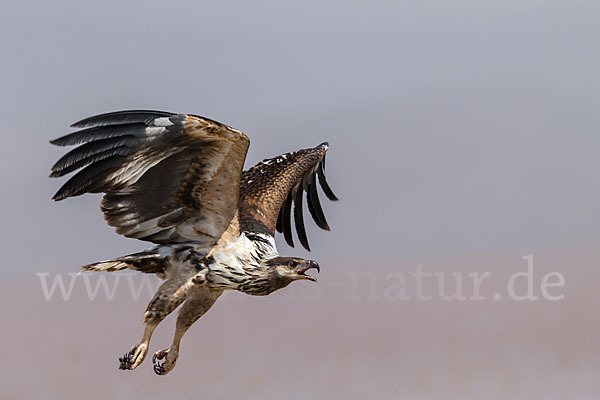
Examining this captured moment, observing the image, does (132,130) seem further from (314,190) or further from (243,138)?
(314,190)

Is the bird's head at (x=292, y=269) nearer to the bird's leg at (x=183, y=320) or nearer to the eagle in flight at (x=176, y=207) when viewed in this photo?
the eagle in flight at (x=176, y=207)

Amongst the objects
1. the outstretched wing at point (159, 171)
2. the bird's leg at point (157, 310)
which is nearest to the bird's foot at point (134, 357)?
the bird's leg at point (157, 310)

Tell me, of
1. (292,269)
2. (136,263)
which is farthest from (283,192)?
(136,263)

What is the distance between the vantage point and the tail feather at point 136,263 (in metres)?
11.3

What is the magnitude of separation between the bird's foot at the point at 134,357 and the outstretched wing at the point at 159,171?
1297 mm

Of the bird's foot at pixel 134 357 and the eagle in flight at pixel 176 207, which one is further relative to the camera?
the bird's foot at pixel 134 357

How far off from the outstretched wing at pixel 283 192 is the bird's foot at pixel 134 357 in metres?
1.97

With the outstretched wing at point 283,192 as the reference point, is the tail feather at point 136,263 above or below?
below

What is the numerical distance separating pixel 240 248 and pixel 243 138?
156 cm

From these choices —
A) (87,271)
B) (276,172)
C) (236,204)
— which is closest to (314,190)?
(276,172)

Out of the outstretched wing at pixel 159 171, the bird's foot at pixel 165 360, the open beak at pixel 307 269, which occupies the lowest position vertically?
the bird's foot at pixel 165 360

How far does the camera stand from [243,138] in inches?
411

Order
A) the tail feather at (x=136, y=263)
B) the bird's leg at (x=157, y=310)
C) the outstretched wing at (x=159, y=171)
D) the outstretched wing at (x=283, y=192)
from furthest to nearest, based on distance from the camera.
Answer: the outstretched wing at (x=283, y=192) < the tail feather at (x=136, y=263) < the bird's leg at (x=157, y=310) < the outstretched wing at (x=159, y=171)

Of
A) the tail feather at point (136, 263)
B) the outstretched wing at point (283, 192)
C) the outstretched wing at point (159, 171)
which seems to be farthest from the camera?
the outstretched wing at point (283, 192)
